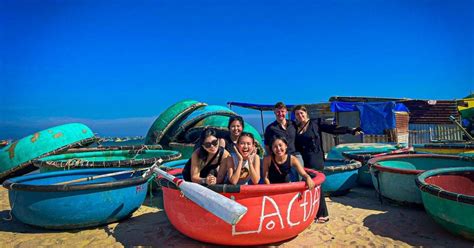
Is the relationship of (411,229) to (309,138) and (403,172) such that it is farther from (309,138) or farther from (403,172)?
(309,138)

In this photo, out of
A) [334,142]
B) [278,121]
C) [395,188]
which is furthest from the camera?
[334,142]

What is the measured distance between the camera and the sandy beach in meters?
3.64

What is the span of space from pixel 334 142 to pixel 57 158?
37.3ft

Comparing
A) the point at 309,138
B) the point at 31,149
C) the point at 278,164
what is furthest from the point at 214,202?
the point at 31,149

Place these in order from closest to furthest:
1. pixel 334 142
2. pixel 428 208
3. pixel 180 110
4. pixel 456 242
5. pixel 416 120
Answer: pixel 456 242 < pixel 428 208 < pixel 180 110 < pixel 334 142 < pixel 416 120

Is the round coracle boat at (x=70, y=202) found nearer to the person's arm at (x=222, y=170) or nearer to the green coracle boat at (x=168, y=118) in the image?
the person's arm at (x=222, y=170)

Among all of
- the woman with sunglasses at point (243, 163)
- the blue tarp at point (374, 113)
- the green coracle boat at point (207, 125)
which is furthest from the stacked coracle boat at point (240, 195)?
the blue tarp at point (374, 113)

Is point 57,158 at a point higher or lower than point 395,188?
higher

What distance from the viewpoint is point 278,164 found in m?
3.75

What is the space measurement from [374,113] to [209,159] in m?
10.9

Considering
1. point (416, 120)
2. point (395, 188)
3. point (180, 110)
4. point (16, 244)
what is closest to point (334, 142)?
point (416, 120)

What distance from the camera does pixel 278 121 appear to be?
4.50 metres

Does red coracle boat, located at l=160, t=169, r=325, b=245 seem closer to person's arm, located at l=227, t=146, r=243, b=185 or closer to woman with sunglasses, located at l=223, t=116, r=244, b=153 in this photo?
person's arm, located at l=227, t=146, r=243, b=185

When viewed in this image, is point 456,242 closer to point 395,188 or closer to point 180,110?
point 395,188
